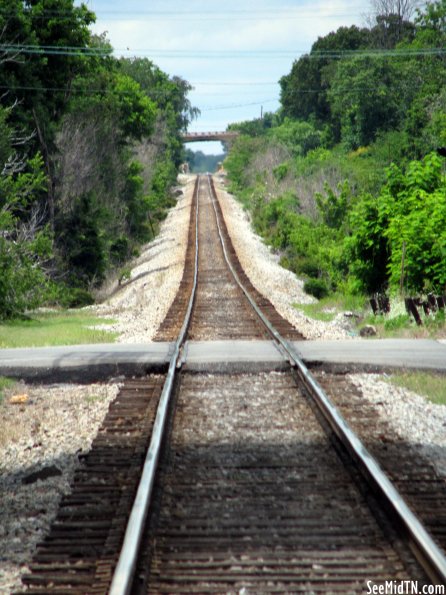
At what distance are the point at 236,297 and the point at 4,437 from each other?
49.9 ft

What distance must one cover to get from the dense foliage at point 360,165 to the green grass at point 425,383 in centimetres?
770

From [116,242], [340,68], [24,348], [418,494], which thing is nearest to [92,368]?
[24,348]

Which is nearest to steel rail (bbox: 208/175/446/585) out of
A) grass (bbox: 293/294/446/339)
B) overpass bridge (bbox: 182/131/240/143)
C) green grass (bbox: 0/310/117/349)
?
grass (bbox: 293/294/446/339)

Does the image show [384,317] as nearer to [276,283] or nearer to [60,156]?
[276,283]

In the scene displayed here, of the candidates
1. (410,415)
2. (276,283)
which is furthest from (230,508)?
(276,283)

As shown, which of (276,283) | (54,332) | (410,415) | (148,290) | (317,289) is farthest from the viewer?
(276,283)

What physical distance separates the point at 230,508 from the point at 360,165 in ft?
203

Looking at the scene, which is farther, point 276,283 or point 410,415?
point 276,283

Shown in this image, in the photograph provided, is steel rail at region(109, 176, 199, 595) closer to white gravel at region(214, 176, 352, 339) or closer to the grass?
the grass

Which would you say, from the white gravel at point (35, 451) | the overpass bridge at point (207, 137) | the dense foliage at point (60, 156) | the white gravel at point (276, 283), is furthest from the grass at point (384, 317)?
the overpass bridge at point (207, 137)

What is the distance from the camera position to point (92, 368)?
468 inches

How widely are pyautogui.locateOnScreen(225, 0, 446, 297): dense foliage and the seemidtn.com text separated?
47.8 ft

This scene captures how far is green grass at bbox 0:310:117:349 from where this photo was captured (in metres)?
15.9

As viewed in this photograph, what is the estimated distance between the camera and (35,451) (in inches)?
301
